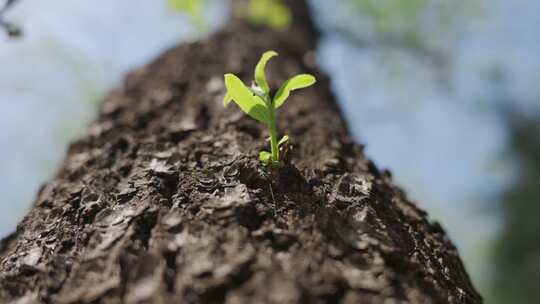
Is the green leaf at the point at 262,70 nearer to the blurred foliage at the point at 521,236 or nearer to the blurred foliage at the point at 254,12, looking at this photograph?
the blurred foliage at the point at 254,12

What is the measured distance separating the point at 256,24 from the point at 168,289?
239cm

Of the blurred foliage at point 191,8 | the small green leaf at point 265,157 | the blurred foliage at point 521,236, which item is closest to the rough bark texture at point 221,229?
the small green leaf at point 265,157

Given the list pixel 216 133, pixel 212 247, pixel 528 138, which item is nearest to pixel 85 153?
pixel 216 133

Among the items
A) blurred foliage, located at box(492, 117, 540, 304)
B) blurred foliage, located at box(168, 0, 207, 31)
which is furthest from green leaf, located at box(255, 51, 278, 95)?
blurred foliage, located at box(492, 117, 540, 304)

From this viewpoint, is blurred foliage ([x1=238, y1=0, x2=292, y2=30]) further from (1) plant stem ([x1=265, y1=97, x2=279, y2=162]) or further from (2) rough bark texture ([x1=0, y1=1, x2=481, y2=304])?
(1) plant stem ([x1=265, y1=97, x2=279, y2=162])

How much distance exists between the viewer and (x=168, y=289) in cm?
51

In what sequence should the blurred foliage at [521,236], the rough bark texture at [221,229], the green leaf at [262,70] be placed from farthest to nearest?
the blurred foliage at [521,236]
the green leaf at [262,70]
the rough bark texture at [221,229]

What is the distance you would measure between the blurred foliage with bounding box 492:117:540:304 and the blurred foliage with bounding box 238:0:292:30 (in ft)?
9.68

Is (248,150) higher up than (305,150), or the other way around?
(305,150)

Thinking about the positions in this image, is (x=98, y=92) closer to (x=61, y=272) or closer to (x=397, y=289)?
(x=61, y=272)

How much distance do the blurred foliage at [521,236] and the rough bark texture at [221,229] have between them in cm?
341

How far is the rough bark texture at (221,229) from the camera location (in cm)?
53

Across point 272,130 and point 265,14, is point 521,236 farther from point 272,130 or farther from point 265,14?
point 272,130

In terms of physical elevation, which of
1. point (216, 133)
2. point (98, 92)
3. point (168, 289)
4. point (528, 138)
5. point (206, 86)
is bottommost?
point (168, 289)
